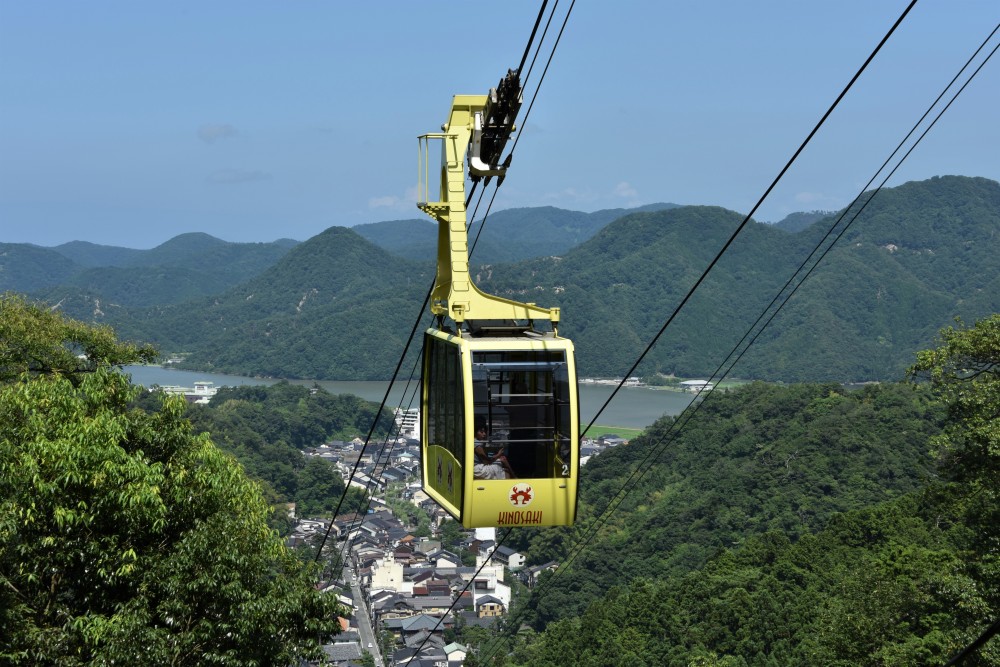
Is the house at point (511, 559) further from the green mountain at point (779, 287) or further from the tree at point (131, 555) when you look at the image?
the green mountain at point (779, 287)

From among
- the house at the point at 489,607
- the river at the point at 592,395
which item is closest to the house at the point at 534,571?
the house at the point at 489,607

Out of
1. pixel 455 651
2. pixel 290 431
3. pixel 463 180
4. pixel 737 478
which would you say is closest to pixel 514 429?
pixel 463 180

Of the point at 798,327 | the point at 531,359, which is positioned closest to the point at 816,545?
the point at 531,359

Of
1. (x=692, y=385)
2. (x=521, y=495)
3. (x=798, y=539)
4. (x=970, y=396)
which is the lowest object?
(x=692, y=385)

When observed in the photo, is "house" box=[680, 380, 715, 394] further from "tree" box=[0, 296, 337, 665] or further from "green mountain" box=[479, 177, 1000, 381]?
"tree" box=[0, 296, 337, 665]

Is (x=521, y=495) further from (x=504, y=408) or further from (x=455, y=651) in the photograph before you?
(x=455, y=651)

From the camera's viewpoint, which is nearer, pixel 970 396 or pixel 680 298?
pixel 970 396
